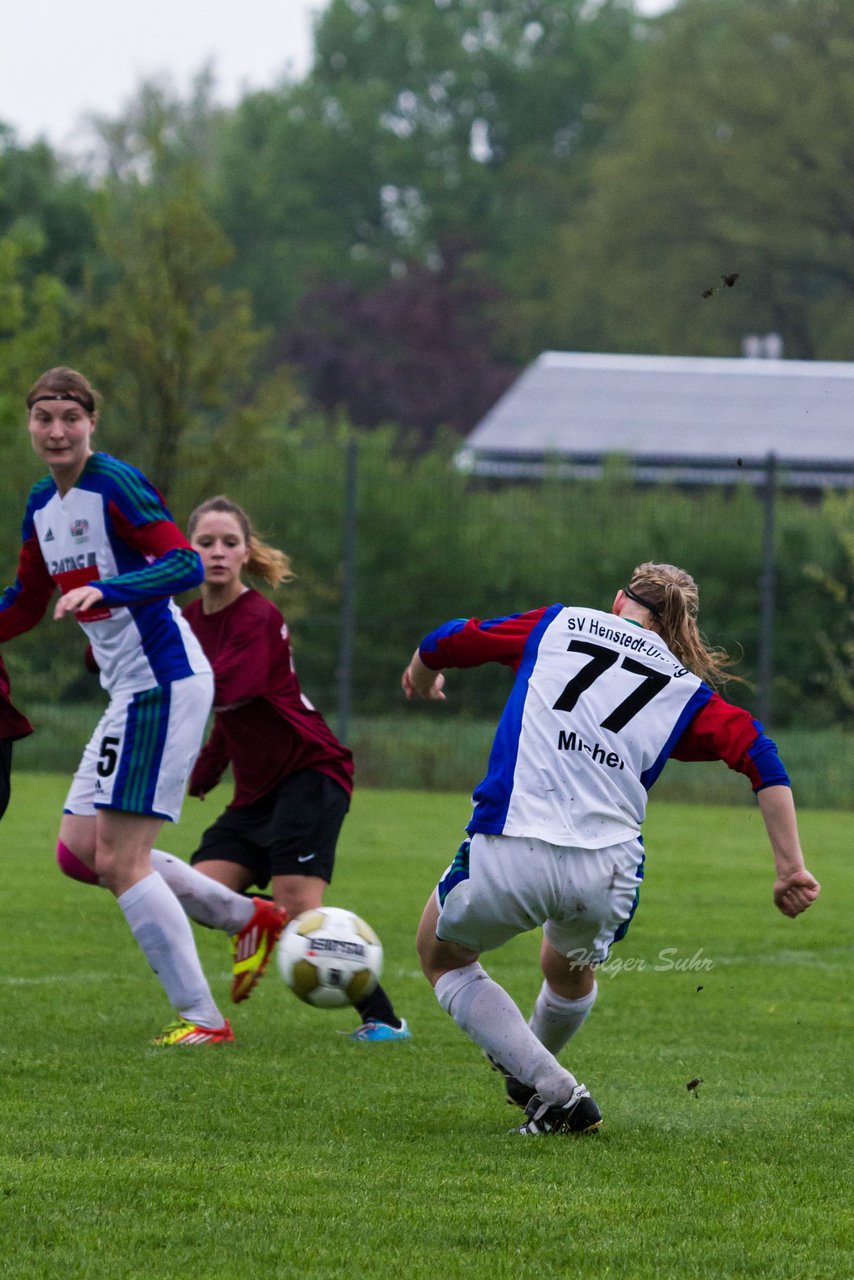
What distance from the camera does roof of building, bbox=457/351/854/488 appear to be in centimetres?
3797

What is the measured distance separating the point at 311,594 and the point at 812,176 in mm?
38323

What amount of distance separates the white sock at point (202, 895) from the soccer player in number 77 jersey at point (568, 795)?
1535 millimetres

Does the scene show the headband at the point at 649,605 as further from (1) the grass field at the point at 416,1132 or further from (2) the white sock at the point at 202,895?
(2) the white sock at the point at 202,895

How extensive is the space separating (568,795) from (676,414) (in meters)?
36.3

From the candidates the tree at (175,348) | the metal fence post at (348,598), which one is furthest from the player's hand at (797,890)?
the tree at (175,348)

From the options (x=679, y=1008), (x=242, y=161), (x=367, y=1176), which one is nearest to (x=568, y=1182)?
(x=367, y=1176)

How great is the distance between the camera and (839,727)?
16.9m

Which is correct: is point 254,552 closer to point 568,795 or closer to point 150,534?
point 150,534

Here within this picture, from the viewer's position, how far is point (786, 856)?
4633mm

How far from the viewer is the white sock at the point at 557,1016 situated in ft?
17.4

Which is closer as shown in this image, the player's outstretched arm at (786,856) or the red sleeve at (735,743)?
the player's outstretched arm at (786,856)

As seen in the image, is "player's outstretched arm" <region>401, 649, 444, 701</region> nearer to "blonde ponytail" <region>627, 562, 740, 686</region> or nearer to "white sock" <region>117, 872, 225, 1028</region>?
"blonde ponytail" <region>627, 562, 740, 686</region>

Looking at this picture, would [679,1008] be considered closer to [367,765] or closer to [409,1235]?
[409,1235]

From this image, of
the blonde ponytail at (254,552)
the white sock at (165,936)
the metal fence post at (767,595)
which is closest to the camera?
the white sock at (165,936)
